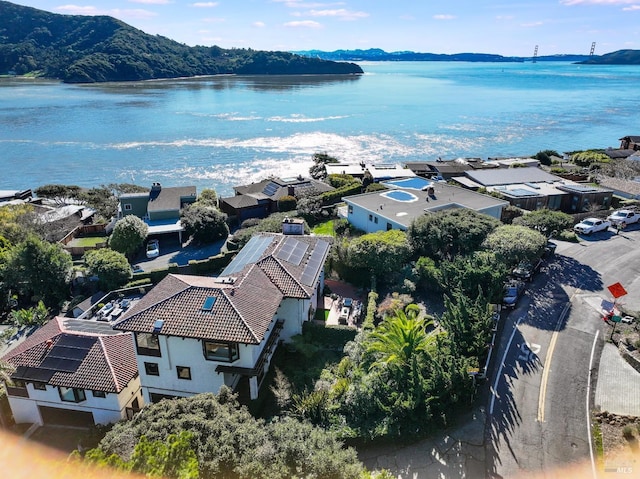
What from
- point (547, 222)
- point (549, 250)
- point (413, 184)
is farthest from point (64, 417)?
point (413, 184)

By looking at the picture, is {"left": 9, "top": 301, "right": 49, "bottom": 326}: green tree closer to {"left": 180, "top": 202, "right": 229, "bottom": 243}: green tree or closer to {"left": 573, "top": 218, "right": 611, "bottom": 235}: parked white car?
{"left": 180, "top": 202, "right": 229, "bottom": 243}: green tree

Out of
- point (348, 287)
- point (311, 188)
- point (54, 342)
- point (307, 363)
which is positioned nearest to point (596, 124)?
point (311, 188)

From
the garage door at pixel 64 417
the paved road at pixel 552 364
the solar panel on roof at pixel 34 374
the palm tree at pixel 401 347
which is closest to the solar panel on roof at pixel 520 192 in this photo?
the paved road at pixel 552 364

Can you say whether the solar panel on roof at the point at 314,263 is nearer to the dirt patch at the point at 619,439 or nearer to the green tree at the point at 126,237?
the dirt patch at the point at 619,439

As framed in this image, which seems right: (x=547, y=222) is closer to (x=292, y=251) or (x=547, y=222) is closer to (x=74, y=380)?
(x=292, y=251)

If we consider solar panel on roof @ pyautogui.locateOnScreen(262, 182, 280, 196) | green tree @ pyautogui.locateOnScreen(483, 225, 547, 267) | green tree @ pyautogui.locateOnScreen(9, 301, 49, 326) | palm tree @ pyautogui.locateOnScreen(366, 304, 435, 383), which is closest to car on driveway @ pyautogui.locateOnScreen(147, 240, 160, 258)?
green tree @ pyautogui.locateOnScreen(9, 301, 49, 326)

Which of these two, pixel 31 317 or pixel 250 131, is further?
pixel 250 131
